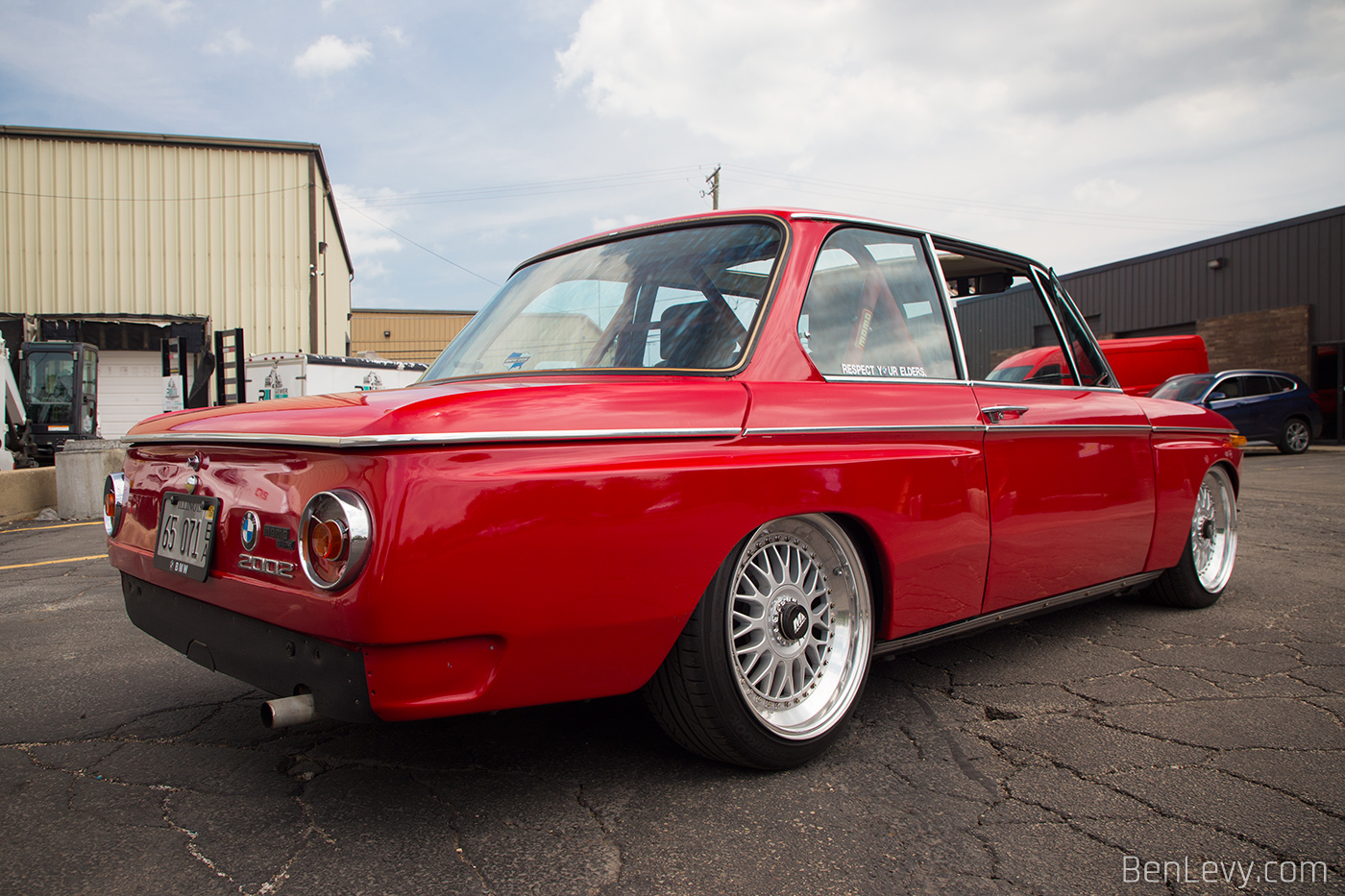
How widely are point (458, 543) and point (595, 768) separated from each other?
0.91m

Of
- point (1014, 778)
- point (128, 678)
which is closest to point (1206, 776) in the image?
point (1014, 778)

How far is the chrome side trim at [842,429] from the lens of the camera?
2156 mm

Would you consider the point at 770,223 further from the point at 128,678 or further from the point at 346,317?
the point at 346,317

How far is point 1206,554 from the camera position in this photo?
13.5 ft

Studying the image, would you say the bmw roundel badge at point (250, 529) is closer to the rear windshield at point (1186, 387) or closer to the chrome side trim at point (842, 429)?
the chrome side trim at point (842, 429)

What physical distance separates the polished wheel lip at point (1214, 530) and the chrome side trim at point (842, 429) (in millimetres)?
2021

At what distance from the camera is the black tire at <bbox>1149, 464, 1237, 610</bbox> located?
3.88 metres

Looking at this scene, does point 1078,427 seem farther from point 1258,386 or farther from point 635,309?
point 1258,386

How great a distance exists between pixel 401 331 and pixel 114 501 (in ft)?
149

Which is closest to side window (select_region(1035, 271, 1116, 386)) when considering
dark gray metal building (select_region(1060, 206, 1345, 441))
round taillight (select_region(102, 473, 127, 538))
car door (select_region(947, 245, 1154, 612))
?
car door (select_region(947, 245, 1154, 612))

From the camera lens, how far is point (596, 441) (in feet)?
6.09

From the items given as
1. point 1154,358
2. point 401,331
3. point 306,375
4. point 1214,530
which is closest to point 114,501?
point 1214,530

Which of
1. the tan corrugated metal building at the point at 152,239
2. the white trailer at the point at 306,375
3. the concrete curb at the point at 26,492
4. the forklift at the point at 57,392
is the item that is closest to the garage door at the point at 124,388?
the tan corrugated metal building at the point at 152,239

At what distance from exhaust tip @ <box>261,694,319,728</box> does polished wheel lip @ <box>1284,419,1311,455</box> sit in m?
17.4
